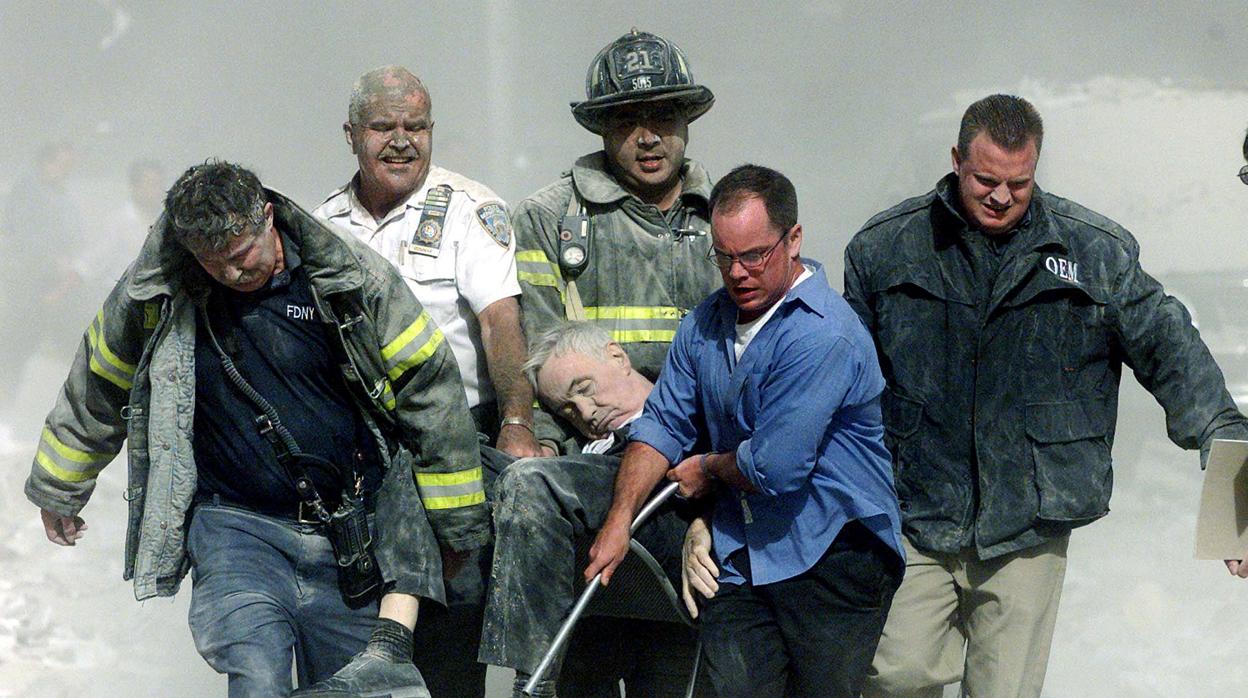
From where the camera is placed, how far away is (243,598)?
3572 mm

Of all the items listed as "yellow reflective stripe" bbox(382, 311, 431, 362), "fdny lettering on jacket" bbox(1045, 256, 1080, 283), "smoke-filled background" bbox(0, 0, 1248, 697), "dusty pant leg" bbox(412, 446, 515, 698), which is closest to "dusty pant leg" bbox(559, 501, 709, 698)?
"dusty pant leg" bbox(412, 446, 515, 698)

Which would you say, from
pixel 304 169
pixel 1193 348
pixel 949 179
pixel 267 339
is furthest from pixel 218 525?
pixel 304 169

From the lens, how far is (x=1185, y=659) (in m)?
6.96

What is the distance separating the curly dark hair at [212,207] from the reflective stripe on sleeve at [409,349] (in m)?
0.43

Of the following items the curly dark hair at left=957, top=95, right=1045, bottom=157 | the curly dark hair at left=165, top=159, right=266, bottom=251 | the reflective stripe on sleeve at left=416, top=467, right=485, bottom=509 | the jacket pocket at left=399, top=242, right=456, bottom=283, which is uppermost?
the curly dark hair at left=957, top=95, right=1045, bottom=157

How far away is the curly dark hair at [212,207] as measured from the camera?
3.39 m

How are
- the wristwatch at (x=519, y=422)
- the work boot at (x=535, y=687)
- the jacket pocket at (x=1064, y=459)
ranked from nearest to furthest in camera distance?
the work boot at (x=535, y=687)
the jacket pocket at (x=1064, y=459)
the wristwatch at (x=519, y=422)

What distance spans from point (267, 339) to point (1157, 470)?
5.91 metres

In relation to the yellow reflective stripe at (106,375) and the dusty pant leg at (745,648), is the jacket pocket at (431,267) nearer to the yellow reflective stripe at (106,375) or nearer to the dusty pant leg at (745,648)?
the yellow reflective stripe at (106,375)

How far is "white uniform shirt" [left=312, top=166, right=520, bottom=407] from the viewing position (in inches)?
168

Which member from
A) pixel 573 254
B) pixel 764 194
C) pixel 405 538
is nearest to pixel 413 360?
pixel 405 538

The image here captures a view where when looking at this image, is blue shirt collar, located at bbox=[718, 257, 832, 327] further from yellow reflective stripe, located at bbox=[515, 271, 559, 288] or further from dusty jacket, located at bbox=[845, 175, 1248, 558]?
yellow reflective stripe, located at bbox=[515, 271, 559, 288]

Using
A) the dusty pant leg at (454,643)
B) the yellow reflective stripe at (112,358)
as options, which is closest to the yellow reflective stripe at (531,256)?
the dusty pant leg at (454,643)

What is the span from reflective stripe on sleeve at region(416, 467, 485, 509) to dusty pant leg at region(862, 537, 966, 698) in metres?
1.12
